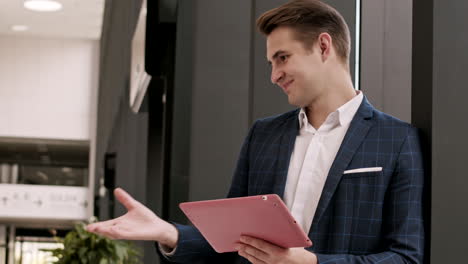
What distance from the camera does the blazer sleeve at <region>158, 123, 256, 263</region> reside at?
2463 mm

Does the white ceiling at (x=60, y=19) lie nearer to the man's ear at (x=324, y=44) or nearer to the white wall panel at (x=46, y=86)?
the white wall panel at (x=46, y=86)

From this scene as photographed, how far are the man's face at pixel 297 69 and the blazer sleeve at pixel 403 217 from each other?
313 mm

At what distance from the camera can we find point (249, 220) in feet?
6.77

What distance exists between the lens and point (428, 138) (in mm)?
2416

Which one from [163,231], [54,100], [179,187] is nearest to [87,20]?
[54,100]

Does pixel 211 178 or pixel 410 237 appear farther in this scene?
pixel 211 178

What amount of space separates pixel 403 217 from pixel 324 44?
0.57 m

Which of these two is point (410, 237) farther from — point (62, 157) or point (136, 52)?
point (62, 157)

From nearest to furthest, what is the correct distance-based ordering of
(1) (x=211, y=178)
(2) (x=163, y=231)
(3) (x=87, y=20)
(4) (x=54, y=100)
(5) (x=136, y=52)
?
(2) (x=163, y=231)
(1) (x=211, y=178)
(5) (x=136, y=52)
(3) (x=87, y=20)
(4) (x=54, y=100)

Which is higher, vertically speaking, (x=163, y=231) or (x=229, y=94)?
(x=229, y=94)

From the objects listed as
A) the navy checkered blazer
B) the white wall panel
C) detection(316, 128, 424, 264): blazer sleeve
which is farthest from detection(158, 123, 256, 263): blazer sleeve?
the white wall panel

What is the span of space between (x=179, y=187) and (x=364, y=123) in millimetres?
1853

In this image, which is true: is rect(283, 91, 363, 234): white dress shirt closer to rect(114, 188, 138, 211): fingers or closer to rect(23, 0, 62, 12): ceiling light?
rect(114, 188, 138, 211): fingers

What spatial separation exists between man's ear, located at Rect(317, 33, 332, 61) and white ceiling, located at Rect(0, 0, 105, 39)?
14396 mm
